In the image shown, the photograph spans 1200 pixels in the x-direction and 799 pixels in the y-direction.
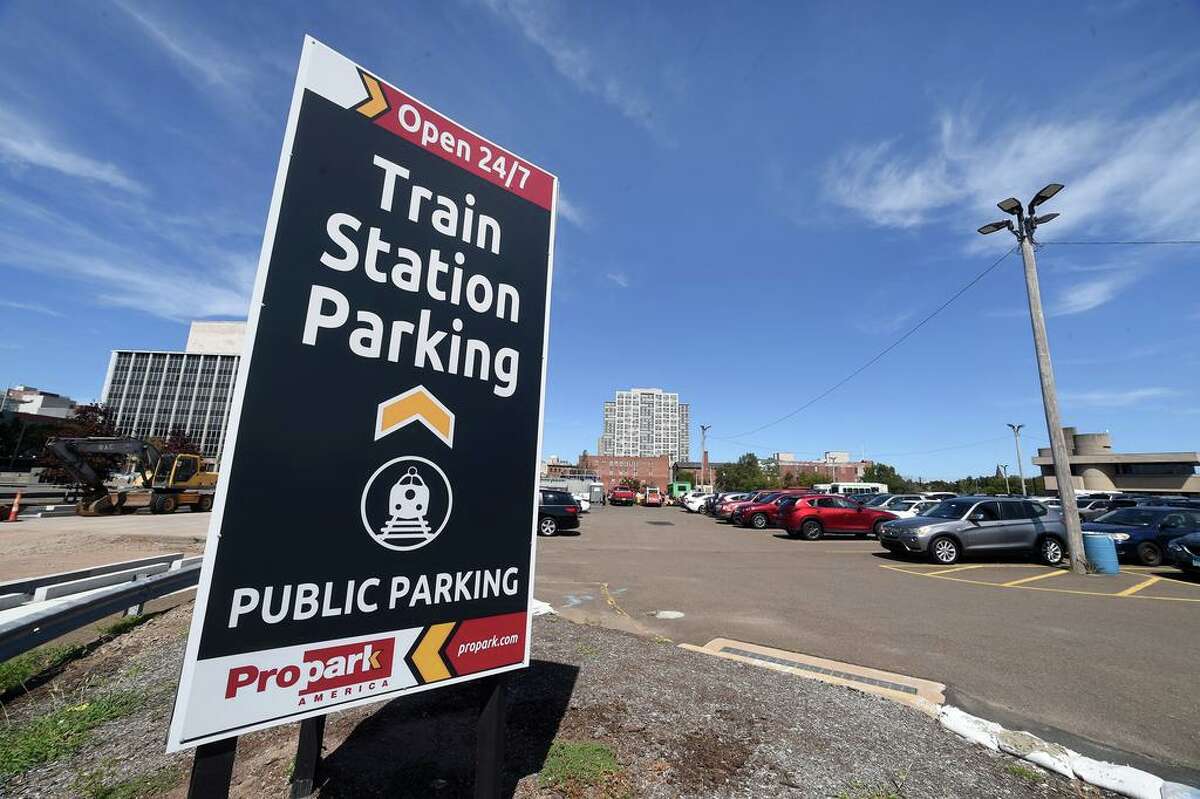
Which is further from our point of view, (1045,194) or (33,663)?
(1045,194)

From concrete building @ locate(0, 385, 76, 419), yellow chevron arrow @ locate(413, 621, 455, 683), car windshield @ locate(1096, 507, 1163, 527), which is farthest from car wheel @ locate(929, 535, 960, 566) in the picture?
concrete building @ locate(0, 385, 76, 419)

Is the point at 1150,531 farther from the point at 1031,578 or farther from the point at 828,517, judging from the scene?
the point at 828,517

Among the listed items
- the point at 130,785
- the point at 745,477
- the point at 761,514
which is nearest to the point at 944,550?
the point at 761,514

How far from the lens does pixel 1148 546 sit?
12836mm

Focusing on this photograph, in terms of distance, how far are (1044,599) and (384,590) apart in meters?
10.5

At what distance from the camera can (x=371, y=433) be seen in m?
1.91

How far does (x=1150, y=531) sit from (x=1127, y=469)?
65.6m

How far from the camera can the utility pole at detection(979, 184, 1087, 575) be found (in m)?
11.3

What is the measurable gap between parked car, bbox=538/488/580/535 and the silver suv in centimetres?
1002

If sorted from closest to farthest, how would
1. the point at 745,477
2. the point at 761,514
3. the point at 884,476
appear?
the point at 761,514 < the point at 745,477 < the point at 884,476

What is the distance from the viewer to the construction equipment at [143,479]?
21078mm

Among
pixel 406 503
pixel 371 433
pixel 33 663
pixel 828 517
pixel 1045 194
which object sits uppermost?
pixel 1045 194

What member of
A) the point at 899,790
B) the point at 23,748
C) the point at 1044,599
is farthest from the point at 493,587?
the point at 1044,599

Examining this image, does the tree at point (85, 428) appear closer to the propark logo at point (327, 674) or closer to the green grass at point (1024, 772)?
the propark logo at point (327, 674)
